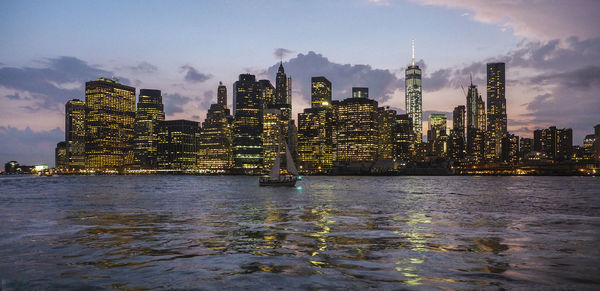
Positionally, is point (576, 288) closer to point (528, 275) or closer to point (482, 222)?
point (528, 275)

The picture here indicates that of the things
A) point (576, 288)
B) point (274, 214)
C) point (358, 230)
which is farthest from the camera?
point (274, 214)

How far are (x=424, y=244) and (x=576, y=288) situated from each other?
11.6 metres

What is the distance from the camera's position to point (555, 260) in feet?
80.1

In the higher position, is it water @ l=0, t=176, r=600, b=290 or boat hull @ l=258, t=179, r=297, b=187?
water @ l=0, t=176, r=600, b=290

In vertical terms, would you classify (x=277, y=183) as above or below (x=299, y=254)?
below

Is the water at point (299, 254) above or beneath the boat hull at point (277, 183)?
above

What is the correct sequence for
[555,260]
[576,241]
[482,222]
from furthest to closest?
[482,222], [576,241], [555,260]

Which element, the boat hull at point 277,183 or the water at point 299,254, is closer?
the water at point 299,254

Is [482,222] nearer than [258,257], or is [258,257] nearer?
[258,257]

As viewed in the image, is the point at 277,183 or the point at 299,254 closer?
the point at 299,254

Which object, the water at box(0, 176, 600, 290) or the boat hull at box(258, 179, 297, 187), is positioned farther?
the boat hull at box(258, 179, 297, 187)

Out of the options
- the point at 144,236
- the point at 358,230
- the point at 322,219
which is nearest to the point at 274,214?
the point at 322,219

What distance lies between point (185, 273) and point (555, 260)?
1907cm

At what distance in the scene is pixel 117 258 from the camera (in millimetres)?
24656
